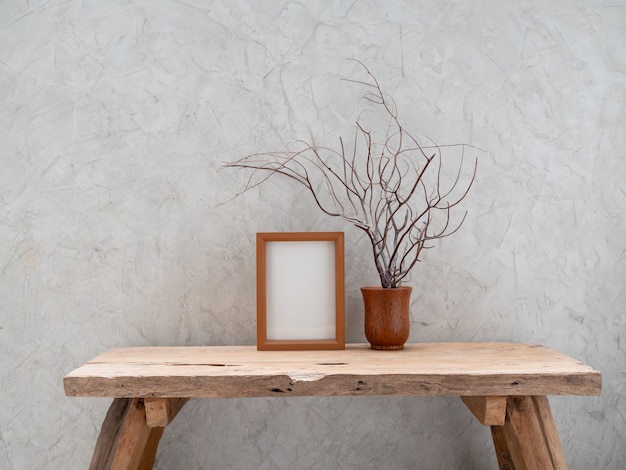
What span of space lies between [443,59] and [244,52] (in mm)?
470

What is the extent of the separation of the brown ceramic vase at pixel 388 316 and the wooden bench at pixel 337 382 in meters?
0.03

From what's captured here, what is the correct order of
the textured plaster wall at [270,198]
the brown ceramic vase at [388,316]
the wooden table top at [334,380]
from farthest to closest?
the textured plaster wall at [270,198] < the brown ceramic vase at [388,316] < the wooden table top at [334,380]

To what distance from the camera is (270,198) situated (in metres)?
1.33

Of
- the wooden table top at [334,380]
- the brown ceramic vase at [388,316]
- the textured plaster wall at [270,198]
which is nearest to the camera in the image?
the wooden table top at [334,380]

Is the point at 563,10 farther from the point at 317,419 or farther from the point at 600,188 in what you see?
the point at 317,419

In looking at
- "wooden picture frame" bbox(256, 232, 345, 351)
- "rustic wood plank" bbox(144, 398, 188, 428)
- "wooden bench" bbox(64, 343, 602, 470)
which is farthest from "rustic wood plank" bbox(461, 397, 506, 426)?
"rustic wood plank" bbox(144, 398, 188, 428)

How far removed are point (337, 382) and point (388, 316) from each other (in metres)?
0.24

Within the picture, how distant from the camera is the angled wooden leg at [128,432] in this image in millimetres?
1014

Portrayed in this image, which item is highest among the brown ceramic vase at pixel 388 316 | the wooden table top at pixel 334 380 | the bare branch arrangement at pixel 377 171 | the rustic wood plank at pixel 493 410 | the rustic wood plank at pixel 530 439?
the bare branch arrangement at pixel 377 171

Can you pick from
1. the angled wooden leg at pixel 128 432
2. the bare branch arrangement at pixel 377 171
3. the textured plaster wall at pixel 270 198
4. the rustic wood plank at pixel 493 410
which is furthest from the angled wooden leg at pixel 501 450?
the angled wooden leg at pixel 128 432

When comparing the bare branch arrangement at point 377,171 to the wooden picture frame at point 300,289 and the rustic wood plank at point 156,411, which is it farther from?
the rustic wood plank at point 156,411

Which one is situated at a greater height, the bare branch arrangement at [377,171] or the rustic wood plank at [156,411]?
the bare branch arrangement at [377,171]

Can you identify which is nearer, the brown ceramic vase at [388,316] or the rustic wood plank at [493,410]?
the rustic wood plank at [493,410]

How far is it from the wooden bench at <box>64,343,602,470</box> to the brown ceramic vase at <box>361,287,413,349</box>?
0.03 metres
